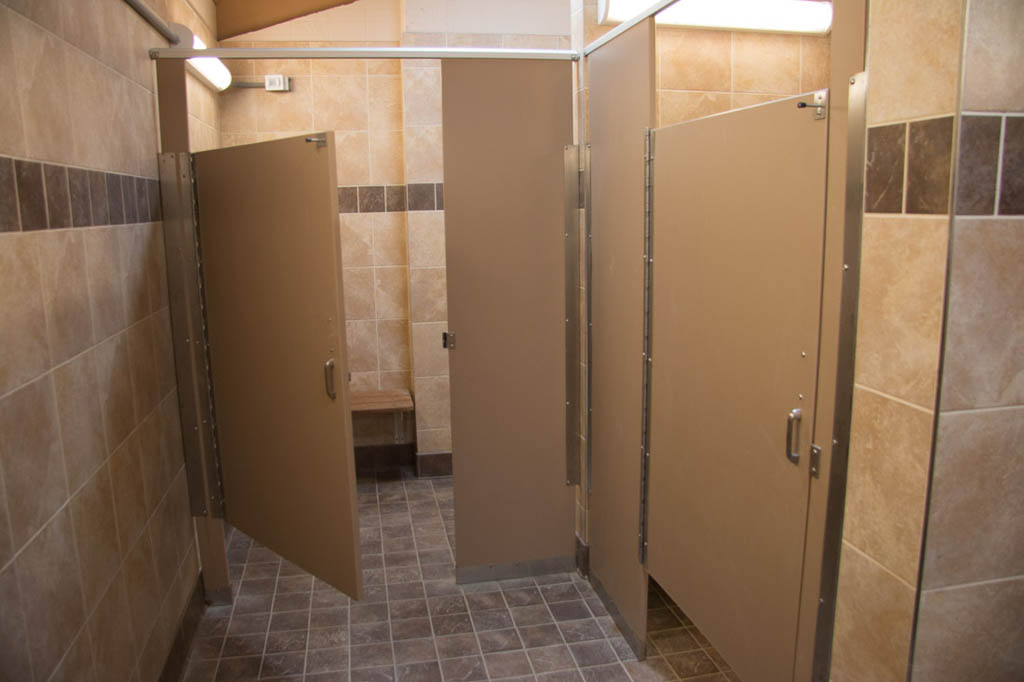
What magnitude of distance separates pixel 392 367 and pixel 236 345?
183 centimetres

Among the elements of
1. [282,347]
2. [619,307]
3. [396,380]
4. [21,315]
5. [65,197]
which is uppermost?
[65,197]

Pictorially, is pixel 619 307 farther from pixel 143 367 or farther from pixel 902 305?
pixel 143 367

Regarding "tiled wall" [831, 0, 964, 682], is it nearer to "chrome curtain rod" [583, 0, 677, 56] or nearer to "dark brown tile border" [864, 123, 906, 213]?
"dark brown tile border" [864, 123, 906, 213]

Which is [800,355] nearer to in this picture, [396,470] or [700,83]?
[700,83]

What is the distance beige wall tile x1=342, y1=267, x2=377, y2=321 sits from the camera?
4.36m

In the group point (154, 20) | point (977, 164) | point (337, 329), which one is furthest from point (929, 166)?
point (154, 20)

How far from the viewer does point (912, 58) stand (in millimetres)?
1264

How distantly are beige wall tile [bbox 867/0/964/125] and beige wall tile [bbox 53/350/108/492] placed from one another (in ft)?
6.14

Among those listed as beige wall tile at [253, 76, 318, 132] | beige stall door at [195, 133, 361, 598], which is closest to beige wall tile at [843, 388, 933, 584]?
beige stall door at [195, 133, 361, 598]

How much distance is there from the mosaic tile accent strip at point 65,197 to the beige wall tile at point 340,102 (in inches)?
73.1

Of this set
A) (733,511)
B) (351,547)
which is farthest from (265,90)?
(733,511)

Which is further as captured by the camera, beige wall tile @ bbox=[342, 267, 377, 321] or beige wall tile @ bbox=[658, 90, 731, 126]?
beige wall tile @ bbox=[342, 267, 377, 321]

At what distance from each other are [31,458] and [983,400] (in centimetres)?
188

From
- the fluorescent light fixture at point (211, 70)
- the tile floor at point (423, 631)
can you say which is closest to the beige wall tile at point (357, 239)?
the fluorescent light fixture at point (211, 70)
